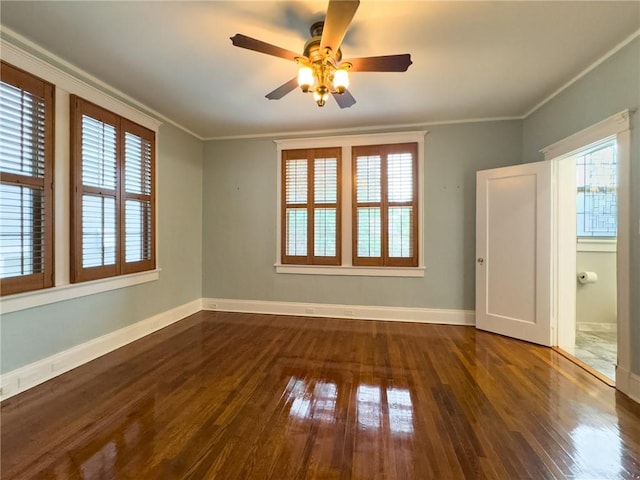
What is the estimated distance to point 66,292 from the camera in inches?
110

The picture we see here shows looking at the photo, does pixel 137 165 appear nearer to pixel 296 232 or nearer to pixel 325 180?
pixel 296 232

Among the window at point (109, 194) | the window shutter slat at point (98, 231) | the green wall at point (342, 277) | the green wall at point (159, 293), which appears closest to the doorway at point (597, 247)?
the green wall at point (342, 277)

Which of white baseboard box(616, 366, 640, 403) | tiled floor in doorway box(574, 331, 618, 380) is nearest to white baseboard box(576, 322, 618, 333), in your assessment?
tiled floor in doorway box(574, 331, 618, 380)

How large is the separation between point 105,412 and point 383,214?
3.68 metres

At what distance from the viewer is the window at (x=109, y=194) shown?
287cm

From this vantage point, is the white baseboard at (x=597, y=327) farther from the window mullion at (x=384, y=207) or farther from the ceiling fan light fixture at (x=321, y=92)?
the ceiling fan light fixture at (x=321, y=92)

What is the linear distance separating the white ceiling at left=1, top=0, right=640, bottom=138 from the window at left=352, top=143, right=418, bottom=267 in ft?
2.57

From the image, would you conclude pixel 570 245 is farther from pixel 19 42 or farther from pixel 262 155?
pixel 19 42

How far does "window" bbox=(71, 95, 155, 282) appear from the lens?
9.41 ft

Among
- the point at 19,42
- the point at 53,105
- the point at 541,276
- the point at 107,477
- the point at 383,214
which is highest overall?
the point at 19,42

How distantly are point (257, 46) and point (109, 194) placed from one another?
2.36 metres

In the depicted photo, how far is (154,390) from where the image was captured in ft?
8.03

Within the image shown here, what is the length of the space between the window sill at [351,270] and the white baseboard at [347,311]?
0.48 metres

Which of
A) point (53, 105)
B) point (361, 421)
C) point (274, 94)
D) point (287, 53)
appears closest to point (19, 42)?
point (53, 105)
